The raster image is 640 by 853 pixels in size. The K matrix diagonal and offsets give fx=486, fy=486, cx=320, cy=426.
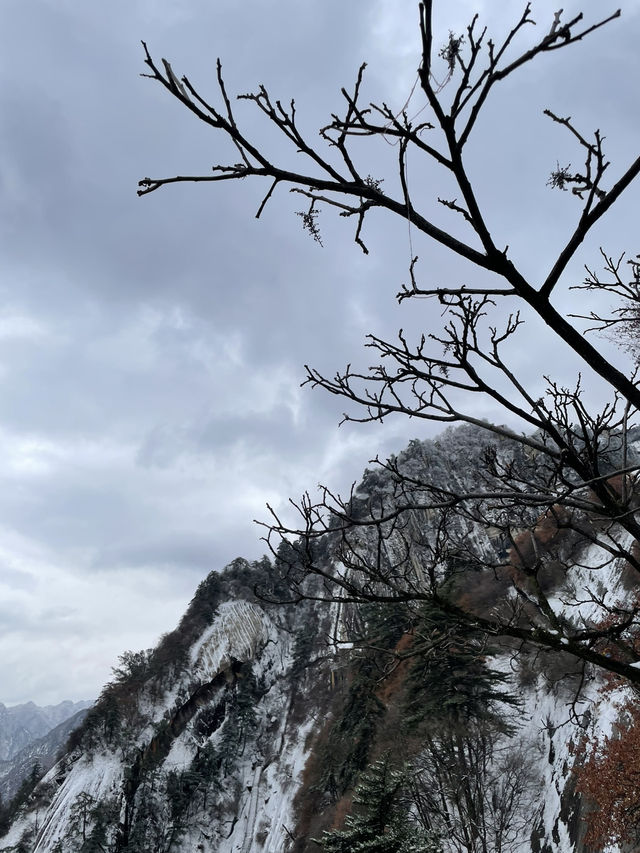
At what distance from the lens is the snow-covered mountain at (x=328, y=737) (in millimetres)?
10766

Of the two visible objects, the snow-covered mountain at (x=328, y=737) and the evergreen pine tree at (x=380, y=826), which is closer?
the evergreen pine tree at (x=380, y=826)

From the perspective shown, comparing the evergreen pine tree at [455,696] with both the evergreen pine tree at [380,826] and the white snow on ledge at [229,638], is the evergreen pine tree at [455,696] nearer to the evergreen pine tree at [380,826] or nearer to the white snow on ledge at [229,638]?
the evergreen pine tree at [380,826]

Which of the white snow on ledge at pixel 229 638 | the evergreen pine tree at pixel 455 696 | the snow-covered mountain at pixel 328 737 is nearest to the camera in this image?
the snow-covered mountain at pixel 328 737

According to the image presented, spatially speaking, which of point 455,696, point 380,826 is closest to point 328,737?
point 455,696

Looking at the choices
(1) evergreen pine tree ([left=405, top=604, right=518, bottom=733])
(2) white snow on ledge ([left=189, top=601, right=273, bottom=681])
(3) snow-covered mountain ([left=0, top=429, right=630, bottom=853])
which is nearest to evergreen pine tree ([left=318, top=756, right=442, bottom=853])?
(3) snow-covered mountain ([left=0, top=429, right=630, bottom=853])

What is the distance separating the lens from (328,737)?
85.0ft

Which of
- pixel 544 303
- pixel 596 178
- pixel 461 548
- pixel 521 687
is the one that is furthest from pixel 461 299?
pixel 521 687

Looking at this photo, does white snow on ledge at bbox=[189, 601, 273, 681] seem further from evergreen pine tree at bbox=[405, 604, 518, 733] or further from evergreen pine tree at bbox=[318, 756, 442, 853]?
evergreen pine tree at bbox=[318, 756, 442, 853]

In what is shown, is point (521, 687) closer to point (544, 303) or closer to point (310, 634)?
point (544, 303)

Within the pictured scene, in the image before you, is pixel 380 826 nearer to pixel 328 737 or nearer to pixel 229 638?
pixel 328 737

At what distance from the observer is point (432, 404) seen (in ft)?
8.67

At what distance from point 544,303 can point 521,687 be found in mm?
22629

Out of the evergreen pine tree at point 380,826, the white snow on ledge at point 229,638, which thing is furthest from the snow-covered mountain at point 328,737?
the white snow on ledge at point 229,638

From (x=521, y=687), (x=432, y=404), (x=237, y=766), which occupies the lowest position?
(x=237, y=766)
